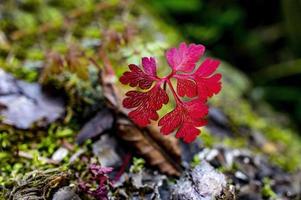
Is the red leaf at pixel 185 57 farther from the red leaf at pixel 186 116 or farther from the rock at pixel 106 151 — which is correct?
the rock at pixel 106 151

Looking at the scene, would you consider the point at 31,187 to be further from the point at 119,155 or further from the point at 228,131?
the point at 228,131

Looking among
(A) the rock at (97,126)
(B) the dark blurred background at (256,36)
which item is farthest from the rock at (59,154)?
(B) the dark blurred background at (256,36)

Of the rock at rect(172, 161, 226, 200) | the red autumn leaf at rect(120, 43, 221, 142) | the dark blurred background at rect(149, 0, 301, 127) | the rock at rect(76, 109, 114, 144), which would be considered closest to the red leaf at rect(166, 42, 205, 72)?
the red autumn leaf at rect(120, 43, 221, 142)

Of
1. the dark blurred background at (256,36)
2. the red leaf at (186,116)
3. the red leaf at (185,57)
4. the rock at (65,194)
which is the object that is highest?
the red leaf at (185,57)

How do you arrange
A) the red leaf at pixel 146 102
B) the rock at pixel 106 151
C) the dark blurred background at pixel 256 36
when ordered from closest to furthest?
the red leaf at pixel 146 102 < the rock at pixel 106 151 < the dark blurred background at pixel 256 36

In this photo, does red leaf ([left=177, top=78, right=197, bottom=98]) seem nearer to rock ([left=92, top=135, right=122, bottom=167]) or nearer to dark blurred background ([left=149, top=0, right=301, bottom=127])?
rock ([left=92, top=135, right=122, bottom=167])

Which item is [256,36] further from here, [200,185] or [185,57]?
[200,185]

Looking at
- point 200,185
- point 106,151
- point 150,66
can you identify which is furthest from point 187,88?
point 106,151
